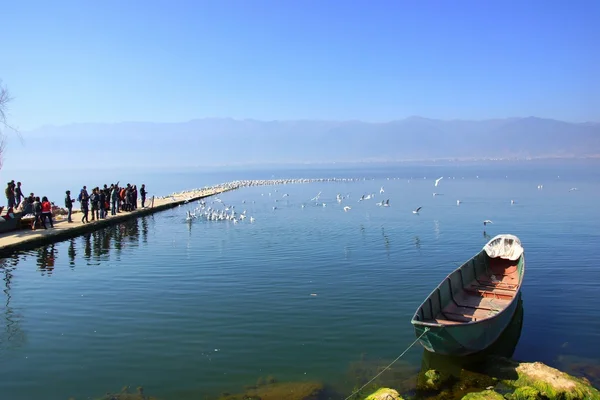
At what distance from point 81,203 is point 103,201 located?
9.09 ft

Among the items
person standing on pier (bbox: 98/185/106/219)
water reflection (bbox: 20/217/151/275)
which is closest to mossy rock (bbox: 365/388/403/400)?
water reflection (bbox: 20/217/151/275)

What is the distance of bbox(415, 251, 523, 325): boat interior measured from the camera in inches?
476

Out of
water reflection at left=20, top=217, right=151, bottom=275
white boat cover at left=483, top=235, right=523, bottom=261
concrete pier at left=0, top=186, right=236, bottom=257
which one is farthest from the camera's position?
concrete pier at left=0, top=186, right=236, bottom=257

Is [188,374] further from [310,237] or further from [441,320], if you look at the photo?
[310,237]

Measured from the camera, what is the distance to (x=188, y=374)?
418 inches

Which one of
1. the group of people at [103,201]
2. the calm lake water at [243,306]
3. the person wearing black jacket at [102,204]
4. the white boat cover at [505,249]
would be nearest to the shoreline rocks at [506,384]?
the calm lake water at [243,306]

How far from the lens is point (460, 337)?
10508 millimetres

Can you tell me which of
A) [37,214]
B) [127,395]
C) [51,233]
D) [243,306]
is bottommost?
[127,395]

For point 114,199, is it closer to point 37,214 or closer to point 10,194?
point 10,194

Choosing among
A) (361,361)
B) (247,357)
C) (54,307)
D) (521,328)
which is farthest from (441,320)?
(54,307)

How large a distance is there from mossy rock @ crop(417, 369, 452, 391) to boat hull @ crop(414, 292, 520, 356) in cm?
47

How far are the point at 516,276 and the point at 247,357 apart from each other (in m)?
9.76

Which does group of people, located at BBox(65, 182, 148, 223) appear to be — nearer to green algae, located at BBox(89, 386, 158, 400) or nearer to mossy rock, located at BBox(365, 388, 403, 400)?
green algae, located at BBox(89, 386, 158, 400)

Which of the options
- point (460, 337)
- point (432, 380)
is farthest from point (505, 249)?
point (432, 380)
